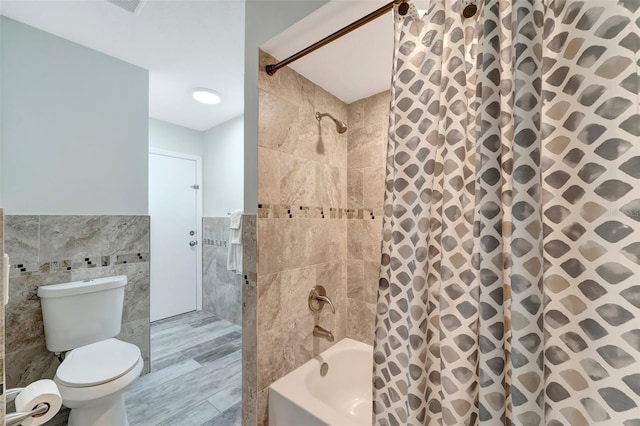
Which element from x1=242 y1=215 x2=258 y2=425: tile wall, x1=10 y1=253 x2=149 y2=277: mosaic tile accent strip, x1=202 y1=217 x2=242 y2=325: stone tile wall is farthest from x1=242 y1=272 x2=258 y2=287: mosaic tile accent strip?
x1=202 y1=217 x2=242 y2=325: stone tile wall

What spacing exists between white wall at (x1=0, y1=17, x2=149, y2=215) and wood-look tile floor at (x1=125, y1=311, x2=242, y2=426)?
4.51 feet

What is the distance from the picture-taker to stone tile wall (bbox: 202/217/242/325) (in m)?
2.98

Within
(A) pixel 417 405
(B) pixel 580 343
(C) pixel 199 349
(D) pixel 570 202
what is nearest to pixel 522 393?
(B) pixel 580 343

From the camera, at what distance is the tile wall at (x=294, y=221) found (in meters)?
1.26

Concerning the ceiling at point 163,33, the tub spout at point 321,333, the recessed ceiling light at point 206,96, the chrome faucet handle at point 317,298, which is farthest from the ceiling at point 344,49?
the tub spout at point 321,333

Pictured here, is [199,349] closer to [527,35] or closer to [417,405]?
[417,405]

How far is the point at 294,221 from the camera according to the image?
1413 mm

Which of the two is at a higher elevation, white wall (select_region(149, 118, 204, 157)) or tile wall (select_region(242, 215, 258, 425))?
white wall (select_region(149, 118, 204, 157))

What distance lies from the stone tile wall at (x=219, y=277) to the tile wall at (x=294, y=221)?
66.0 inches

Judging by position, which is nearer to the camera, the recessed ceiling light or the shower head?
the shower head

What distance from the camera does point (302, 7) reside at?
3.46 ft

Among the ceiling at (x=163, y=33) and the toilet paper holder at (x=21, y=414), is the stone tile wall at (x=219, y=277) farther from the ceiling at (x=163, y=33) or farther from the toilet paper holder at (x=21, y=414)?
the toilet paper holder at (x=21, y=414)

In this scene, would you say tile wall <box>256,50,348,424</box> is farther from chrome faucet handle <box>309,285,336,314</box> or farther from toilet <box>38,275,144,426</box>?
toilet <box>38,275,144,426</box>

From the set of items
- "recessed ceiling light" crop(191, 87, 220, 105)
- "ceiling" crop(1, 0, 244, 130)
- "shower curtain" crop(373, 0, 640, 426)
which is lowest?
"shower curtain" crop(373, 0, 640, 426)
